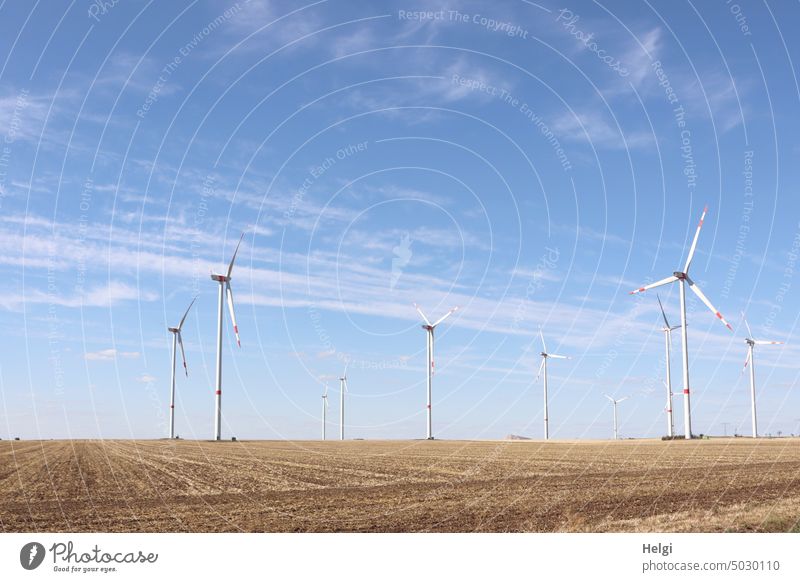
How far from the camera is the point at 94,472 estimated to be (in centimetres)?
6191

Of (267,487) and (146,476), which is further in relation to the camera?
(146,476)

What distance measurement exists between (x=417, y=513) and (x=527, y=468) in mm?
34923
